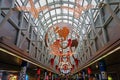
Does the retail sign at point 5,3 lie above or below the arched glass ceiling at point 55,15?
below

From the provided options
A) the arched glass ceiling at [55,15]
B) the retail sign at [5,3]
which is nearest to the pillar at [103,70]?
the retail sign at [5,3]

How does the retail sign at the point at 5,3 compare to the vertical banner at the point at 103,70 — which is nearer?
the retail sign at the point at 5,3

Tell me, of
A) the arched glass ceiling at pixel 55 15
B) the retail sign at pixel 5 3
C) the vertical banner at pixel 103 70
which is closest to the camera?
the retail sign at pixel 5 3

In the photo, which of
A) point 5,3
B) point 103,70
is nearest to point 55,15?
point 5,3

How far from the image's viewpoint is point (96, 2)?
12430 millimetres

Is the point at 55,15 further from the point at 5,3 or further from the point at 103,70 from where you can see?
the point at 103,70

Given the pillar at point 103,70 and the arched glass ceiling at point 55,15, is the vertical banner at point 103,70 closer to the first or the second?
the pillar at point 103,70

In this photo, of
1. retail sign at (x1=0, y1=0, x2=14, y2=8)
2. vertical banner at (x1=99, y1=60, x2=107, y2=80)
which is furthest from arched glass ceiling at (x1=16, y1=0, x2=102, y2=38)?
vertical banner at (x1=99, y1=60, x2=107, y2=80)

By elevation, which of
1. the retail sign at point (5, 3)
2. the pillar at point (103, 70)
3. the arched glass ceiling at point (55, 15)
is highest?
the arched glass ceiling at point (55, 15)

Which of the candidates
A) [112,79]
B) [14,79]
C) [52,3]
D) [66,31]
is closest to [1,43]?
[66,31]

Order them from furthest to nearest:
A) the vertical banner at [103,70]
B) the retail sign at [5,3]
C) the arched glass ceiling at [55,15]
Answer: the arched glass ceiling at [55,15], the vertical banner at [103,70], the retail sign at [5,3]

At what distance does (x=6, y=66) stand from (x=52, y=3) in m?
10.8

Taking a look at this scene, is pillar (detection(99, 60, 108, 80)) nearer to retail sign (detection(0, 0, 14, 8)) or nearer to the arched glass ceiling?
retail sign (detection(0, 0, 14, 8))

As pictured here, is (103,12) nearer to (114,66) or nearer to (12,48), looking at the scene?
(114,66)
